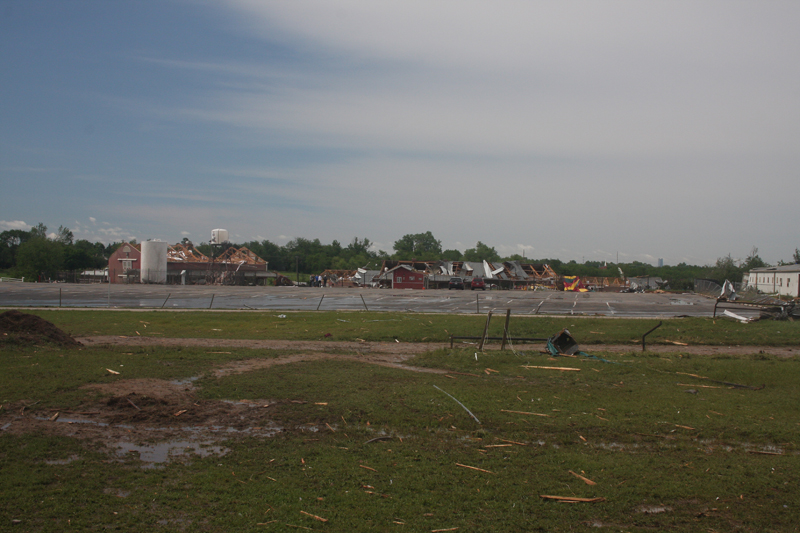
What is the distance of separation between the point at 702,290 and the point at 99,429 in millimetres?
77260

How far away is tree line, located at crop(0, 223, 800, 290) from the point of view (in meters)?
96.1

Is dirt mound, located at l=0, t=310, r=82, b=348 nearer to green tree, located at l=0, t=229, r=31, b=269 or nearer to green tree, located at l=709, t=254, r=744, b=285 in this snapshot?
green tree, located at l=709, t=254, r=744, b=285

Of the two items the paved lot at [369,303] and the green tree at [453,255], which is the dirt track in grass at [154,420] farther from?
the green tree at [453,255]

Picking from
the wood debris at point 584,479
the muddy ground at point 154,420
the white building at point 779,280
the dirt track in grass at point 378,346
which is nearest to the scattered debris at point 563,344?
the dirt track in grass at point 378,346

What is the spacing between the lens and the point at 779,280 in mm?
60688

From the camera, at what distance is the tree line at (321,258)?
9606cm

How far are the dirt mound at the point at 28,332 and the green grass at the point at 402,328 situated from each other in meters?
4.27

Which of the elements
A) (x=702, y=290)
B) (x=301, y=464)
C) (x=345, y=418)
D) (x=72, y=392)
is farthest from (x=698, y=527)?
(x=702, y=290)

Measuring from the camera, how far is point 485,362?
44.7 ft

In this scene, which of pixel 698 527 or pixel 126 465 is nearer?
pixel 698 527

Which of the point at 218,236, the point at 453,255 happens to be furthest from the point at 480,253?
the point at 218,236

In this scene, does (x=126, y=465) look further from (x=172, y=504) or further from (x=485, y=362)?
(x=485, y=362)

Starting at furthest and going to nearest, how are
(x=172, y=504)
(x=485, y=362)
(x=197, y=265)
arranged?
(x=197, y=265)
(x=485, y=362)
(x=172, y=504)

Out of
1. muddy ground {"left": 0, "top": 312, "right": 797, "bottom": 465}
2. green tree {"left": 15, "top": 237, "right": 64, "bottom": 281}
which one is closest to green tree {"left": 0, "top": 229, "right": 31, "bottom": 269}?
green tree {"left": 15, "top": 237, "right": 64, "bottom": 281}
